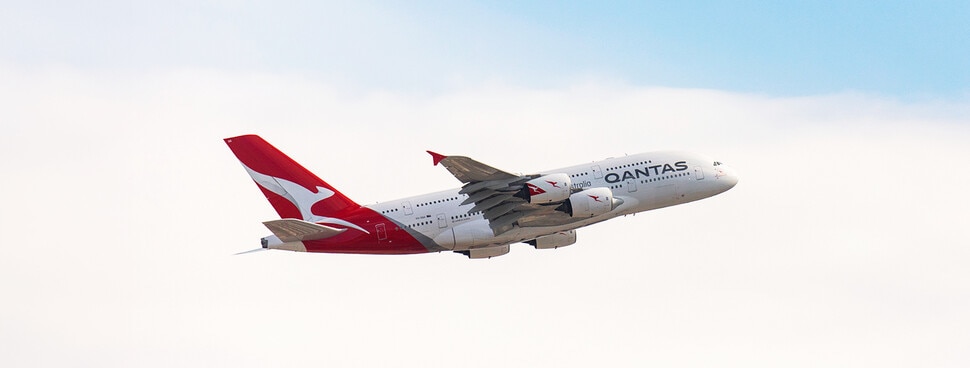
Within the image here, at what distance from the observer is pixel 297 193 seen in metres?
78.8

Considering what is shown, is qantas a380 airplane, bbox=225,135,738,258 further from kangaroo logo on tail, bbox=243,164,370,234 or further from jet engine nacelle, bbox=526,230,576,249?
jet engine nacelle, bbox=526,230,576,249

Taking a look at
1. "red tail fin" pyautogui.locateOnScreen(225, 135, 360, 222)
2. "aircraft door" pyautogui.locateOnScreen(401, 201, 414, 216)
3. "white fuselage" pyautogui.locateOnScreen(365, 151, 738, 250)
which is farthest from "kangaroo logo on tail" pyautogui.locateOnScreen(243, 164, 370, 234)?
"aircraft door" pyautogui.locateOnScreen(401, 201, 414, 216)

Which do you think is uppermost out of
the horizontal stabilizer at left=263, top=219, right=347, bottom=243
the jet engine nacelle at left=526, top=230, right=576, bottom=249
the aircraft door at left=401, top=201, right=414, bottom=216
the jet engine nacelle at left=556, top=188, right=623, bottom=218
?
the aircraft door at left=401, top=201, right=414, bottom=216

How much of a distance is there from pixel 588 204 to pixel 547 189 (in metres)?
2.62

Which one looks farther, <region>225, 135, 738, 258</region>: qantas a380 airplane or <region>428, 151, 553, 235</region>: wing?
<region>225, 135, 738, 258</region>: qantas a380 airplane

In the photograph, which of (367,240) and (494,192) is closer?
(494,192)

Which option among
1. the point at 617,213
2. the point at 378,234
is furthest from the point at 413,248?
the point at 617,213

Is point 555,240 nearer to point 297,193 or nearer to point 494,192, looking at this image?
point 494,192

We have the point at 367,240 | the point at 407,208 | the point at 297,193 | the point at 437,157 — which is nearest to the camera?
the point at 437,157

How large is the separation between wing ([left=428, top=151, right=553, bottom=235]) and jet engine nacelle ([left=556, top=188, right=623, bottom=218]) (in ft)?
3.91

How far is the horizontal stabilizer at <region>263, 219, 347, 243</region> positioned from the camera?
72.2 metres

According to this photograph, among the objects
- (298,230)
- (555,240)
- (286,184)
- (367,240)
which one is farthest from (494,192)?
(286,184)

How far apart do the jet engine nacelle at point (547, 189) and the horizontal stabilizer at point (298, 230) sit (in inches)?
Result: 428

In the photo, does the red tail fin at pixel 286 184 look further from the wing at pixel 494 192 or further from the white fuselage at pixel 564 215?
the wing at pixel 494 192
